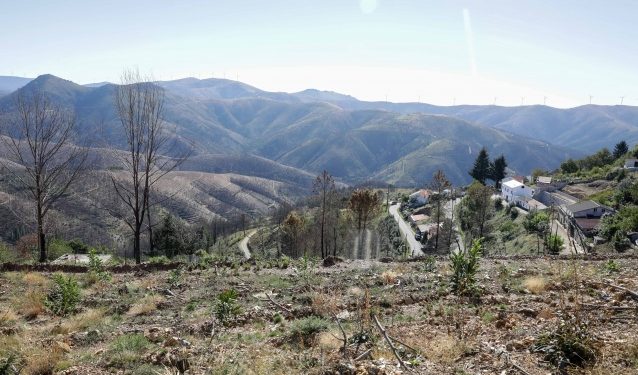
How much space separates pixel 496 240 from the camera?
5141cm

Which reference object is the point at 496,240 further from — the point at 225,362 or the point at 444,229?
the point at 225,362

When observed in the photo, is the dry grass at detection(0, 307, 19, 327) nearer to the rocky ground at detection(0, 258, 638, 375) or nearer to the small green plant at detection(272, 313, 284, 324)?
the rocky ground at detection(0, 258, 638, 375)

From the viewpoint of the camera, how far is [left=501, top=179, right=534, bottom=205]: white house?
222 feet

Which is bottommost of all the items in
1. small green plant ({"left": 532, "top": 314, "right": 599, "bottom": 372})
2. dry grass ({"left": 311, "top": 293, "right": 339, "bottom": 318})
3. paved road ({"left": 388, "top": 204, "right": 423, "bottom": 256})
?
paved road ({"left": 388, "top": 204, "right": 423, "bottom": 256})

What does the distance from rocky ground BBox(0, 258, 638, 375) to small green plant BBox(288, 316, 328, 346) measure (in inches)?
1.1

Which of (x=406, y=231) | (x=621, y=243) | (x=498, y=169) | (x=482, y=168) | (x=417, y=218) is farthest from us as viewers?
(x=498, y=169)

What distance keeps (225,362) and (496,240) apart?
168 feet

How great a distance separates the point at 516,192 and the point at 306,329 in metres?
71.6

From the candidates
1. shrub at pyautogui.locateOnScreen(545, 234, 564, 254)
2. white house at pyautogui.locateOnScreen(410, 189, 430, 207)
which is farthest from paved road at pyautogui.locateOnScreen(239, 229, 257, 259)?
shrub at pyautogui.locateOnScreen(545, 234, 564, 254)

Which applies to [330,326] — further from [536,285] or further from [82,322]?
[536,285]

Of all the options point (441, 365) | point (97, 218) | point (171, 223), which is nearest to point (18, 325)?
point (441, 365)

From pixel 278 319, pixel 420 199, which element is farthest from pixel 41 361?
pixel 420 199

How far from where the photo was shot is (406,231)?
69.8 m

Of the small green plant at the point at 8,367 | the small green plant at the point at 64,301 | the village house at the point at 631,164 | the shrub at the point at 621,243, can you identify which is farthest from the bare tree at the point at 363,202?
the village house at the point at 631,164
